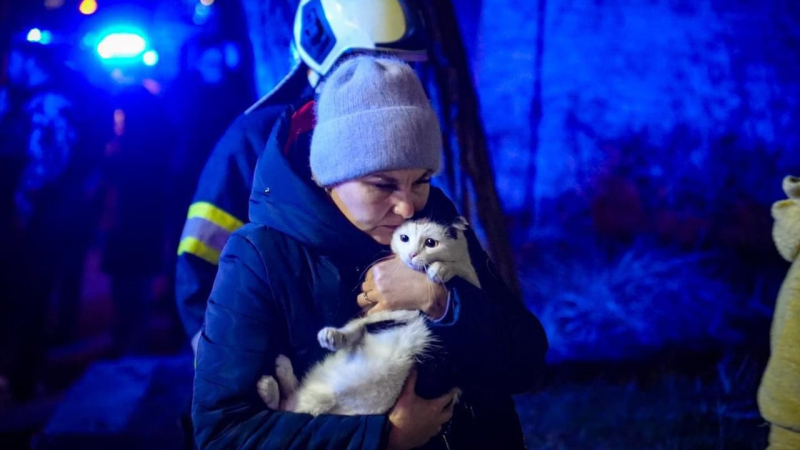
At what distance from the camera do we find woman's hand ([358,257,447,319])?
156 cm

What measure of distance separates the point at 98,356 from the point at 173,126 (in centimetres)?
66

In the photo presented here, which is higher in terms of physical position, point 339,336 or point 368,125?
point 368,125

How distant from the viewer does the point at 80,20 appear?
71.1 inches

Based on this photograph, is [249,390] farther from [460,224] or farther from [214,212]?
[460,224]

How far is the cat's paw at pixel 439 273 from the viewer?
1555mm

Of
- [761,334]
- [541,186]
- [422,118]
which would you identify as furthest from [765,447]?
[422,118]

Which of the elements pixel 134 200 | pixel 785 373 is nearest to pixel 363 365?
pixel 134 200

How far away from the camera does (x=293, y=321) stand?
1.51 m

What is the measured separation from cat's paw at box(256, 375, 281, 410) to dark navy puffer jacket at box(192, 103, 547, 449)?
0.01 metres

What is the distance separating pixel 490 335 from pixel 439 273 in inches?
8.3

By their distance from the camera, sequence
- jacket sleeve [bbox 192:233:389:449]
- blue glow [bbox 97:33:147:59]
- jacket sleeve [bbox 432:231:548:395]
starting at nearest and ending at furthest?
1. jacket sleeve [bbox 192:233:389:449]
2. jacket sleeve [bbox 432:231:548:395]
3. blue glow [bbox 97:33:147:59]

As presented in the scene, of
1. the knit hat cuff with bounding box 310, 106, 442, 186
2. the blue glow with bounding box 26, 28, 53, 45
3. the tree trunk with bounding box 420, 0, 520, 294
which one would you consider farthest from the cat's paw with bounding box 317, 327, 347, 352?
the blue glow with bounding box 26, 28, 53, 45

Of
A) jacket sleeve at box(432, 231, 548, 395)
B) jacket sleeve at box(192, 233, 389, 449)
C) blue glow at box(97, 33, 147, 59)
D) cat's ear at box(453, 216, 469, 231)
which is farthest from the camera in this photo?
blue glow at box(97, 33, 147, 59)

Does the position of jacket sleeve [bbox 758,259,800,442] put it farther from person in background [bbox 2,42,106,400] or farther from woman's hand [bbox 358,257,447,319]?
person in background [bbox 2,42,106,400]
